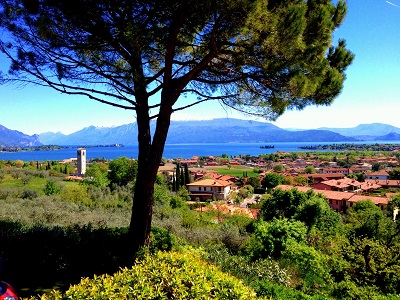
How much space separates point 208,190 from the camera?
4681 centimetres

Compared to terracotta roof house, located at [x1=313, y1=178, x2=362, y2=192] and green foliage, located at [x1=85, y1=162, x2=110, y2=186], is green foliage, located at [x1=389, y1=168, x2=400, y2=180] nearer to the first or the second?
terracotta roof house, located at [x1=313, y1=178, x2=362, y2=192]

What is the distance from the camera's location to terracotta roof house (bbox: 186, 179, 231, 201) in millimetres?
45188

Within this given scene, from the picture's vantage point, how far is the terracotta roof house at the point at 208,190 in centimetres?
4519

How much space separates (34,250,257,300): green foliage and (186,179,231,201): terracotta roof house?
42134 millimetres

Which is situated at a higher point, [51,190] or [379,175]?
[51,190]

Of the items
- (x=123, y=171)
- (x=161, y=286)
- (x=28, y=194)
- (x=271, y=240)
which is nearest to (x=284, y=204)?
(x=271, y=240)

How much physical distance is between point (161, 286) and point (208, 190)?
4463cm

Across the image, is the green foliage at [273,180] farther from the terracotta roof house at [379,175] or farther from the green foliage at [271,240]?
the green foliage at [271,240]

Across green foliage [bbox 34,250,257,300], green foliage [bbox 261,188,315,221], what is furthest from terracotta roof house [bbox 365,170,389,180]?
green foliage [bbox 34,250,257,300]

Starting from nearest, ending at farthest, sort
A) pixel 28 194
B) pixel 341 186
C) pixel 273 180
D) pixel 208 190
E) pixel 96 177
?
1. pixel 28 194
2. pixel 96 177
3. pixel 208 190
4. pixel 341 186
5. pixel 273 180

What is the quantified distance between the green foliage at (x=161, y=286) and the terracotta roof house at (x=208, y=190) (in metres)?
42.1

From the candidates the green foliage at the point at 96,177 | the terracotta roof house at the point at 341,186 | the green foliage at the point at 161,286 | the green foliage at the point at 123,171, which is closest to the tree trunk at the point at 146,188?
the green foliage at the point at 161,286

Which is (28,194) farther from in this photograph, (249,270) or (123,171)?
(123,171)

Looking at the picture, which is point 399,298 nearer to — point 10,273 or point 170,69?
point 170,69
